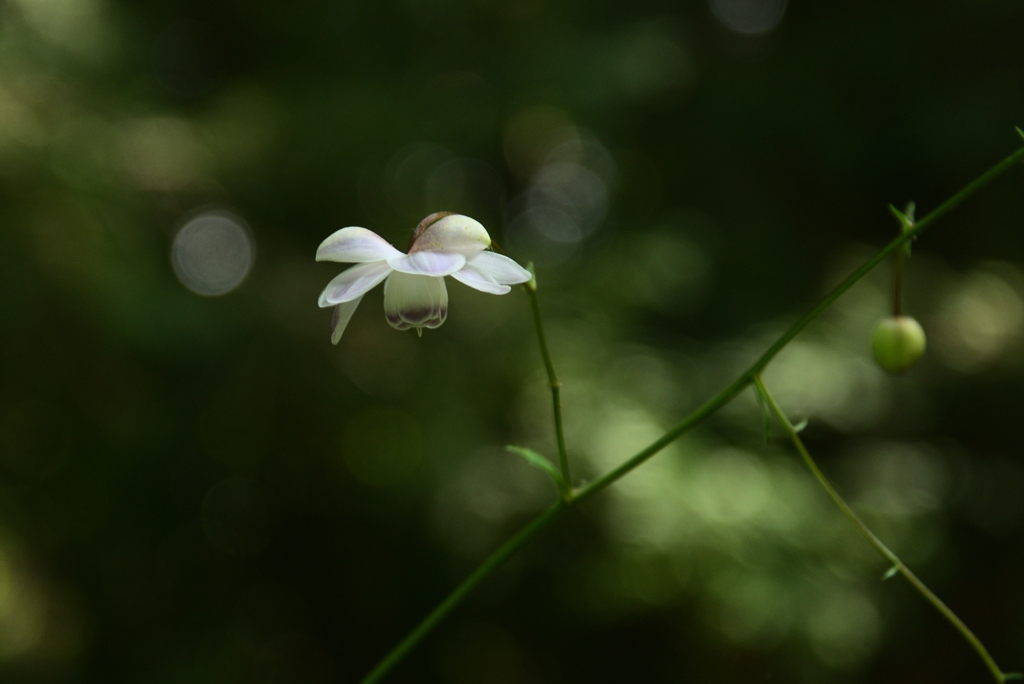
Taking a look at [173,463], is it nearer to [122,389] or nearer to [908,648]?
[122,389]

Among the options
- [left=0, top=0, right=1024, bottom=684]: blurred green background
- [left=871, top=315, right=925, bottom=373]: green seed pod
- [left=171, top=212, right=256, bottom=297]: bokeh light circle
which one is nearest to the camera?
[left=871, top=315, right=925, bottom=373]: green seed pod

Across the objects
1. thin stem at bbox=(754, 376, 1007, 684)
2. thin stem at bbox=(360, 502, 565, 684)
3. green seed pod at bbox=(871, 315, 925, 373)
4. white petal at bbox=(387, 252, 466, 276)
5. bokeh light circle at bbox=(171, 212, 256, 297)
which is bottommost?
thin stem at bbox=(360, 502, 565, 684)

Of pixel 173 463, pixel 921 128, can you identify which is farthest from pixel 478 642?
pixel 921 128

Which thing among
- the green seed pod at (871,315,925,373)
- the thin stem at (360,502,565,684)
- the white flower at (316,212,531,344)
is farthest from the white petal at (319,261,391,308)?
the green seed pod at (871,315,925,373)

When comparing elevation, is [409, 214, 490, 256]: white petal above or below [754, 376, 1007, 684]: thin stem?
below

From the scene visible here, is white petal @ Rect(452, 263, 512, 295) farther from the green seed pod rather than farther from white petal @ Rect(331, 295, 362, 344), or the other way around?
the green seed pod

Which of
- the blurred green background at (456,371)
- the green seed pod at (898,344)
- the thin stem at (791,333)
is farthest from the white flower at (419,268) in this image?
the blurred green background at (456,371)

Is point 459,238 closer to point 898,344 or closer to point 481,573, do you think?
point 481,573
